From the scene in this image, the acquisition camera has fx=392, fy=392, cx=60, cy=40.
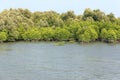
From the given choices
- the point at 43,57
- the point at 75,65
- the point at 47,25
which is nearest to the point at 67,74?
the point at 75,65

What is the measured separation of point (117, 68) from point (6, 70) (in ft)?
29.4

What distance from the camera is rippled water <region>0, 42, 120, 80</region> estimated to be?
28222 millimetres

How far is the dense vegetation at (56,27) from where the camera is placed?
199 ft

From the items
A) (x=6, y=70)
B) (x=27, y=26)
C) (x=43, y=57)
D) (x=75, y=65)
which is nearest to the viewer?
(x=6, y=70)

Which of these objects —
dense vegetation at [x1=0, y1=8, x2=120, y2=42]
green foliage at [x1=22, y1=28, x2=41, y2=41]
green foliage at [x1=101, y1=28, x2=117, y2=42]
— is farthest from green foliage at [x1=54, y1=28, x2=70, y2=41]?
green foliage at [x1=101, y1=28, x2=117, y2=42]

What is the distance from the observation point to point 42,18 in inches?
2859

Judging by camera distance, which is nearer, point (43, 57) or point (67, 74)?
point (67, 74)

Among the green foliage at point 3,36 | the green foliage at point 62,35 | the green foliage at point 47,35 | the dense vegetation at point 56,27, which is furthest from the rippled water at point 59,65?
the green foliage at point 47,35

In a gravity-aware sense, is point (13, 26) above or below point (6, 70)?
above

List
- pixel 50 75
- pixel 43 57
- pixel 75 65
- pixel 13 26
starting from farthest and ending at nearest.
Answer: pixel 13 26 → pixel 43 57 → pixel 75 65 → pixel 50 75

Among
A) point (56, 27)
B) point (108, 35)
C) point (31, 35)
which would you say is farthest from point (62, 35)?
point (108, 35)

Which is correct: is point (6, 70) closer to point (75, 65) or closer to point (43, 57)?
point (75, 65)

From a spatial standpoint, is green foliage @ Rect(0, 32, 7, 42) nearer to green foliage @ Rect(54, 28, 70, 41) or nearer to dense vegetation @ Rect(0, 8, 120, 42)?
dense vegetation @ Rect(0, 8, 120, 42)

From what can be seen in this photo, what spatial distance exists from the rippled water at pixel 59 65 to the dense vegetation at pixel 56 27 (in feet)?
53.9
